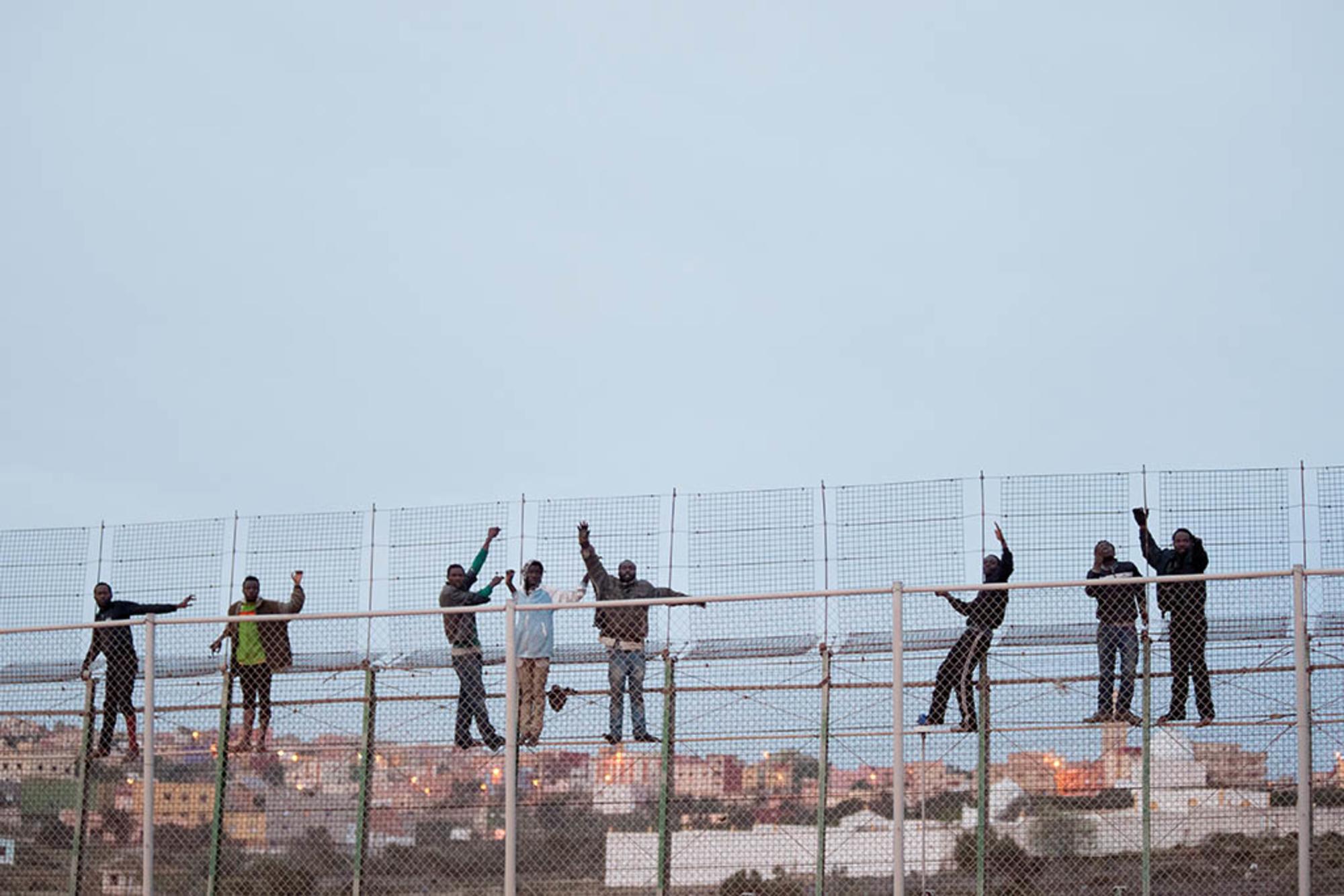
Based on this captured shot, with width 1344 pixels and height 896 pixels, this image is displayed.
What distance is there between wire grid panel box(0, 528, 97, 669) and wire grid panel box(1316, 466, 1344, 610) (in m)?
11.3

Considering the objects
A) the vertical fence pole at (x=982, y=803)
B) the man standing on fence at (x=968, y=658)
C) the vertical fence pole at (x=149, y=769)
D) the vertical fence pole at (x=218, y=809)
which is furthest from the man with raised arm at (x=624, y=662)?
the vertical fence pole at (x=149, y=769)

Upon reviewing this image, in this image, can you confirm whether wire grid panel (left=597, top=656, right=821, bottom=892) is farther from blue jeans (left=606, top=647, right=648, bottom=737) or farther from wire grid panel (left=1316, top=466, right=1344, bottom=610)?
wire grid panel (left=1316, top=466, right=1344, bottom=610)

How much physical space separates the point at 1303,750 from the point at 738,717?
425 cm

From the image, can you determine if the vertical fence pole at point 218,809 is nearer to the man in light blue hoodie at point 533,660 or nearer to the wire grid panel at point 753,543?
the man in light blue hoodie at point 533,660

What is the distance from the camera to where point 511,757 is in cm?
1423

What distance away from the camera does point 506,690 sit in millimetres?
14211

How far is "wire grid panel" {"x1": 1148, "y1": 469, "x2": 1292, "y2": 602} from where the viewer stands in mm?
15305

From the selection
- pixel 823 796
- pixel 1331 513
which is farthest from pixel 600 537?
pixel 1331 513

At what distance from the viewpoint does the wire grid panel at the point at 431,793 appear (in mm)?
14664

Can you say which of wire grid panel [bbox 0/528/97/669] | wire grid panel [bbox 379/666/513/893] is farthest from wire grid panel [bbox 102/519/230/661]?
wire grid panel [bbox 379/666/513/893]

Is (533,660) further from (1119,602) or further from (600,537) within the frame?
(1119,602)

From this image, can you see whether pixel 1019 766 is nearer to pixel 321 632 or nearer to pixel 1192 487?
pixel 1192 487

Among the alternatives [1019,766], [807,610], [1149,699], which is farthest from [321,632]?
[1149,699]

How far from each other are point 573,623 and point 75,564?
582cm
